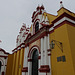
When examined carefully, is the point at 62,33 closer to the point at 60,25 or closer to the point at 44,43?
the point at 60,25

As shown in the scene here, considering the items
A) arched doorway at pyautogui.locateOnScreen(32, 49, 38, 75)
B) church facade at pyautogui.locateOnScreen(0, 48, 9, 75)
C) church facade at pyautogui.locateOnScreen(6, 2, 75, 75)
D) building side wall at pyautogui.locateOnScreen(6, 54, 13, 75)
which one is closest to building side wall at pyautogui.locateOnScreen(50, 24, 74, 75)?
church facade at pyautogui.locateOnScreen(6, 2, 75, 75)

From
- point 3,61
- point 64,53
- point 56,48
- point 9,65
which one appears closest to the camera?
point 64,53

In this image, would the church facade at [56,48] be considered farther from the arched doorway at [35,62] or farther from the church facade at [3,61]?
the church facade at [3,61]

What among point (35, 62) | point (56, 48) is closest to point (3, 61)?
point (35, 62)

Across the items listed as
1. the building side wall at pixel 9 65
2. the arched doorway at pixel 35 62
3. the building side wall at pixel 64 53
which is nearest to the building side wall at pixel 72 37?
the building side wall at pixel 64 53

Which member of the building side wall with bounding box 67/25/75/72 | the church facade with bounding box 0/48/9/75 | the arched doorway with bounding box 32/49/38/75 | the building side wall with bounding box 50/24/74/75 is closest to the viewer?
the building side wall with bounding box 50/24/74/75

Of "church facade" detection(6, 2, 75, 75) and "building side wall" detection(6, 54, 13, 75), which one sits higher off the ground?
"church facade" detection(6, 2, 75, 75)

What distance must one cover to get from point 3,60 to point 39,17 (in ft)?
31.5

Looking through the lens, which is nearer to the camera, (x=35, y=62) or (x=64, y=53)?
(x=64, y=53)

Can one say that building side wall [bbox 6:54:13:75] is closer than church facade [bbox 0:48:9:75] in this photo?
No

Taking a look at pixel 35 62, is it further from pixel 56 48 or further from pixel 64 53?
pixel 64 53

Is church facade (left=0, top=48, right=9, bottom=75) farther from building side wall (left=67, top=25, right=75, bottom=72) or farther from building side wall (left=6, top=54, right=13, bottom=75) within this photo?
building side wall (left=67, top=25, right=75, bottom=72)

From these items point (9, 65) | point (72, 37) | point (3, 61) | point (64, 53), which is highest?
point (72, 37)

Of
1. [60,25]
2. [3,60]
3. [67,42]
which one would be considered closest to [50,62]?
[67,42]
